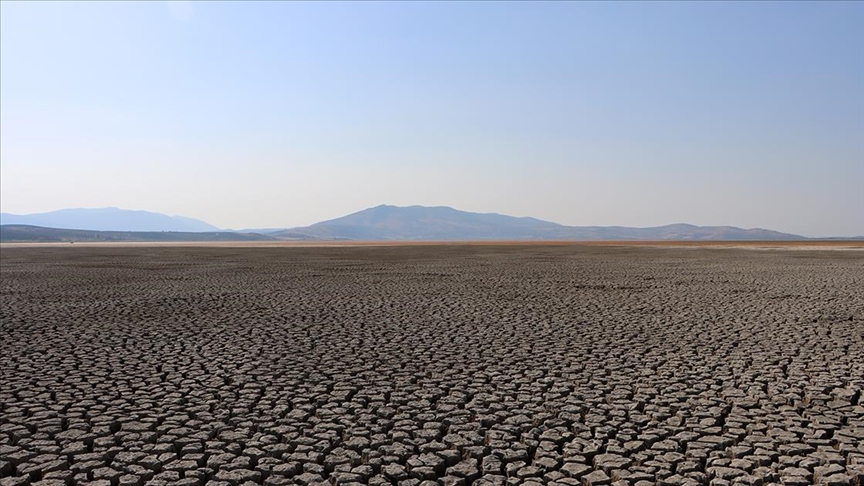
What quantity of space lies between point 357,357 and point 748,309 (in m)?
7.81

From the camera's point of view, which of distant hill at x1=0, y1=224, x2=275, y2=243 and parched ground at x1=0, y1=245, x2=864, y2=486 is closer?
parched ground at x1=0, y1=245, x2=864, y2=486

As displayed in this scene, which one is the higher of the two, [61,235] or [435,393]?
[61,235]

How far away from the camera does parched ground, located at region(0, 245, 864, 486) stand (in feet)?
13.3

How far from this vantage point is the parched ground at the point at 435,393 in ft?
13.3

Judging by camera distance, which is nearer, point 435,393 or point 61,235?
point 435,393

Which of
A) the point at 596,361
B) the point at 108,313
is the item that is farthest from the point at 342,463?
the point at 108,313

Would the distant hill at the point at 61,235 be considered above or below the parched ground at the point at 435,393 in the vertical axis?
above

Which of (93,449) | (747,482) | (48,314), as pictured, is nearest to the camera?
(747,482)

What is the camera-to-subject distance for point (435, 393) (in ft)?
19.0

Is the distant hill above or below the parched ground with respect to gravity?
above

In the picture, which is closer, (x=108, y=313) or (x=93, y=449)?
(x=93, y=449)

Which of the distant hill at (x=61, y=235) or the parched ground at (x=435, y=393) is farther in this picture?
the distant hill at (x=61, y=235)

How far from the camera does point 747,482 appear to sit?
3.75 metres

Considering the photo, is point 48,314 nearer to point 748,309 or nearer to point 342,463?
point 342,463
